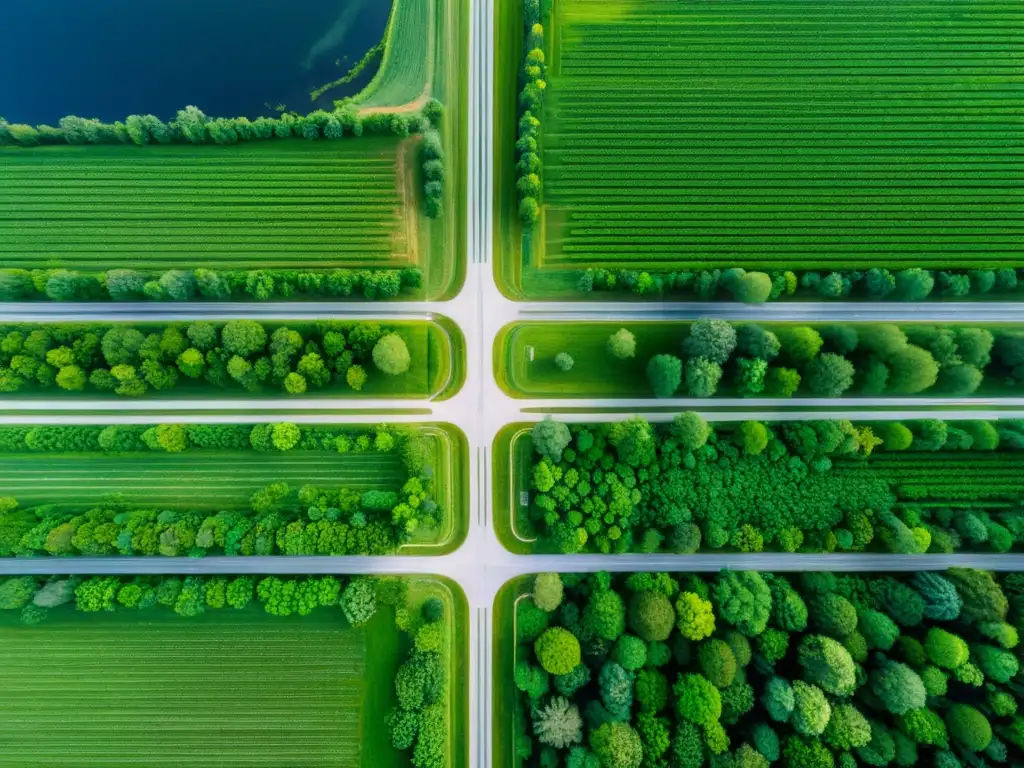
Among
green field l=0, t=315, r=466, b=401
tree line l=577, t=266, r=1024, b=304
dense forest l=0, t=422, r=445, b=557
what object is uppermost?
tree line l=577, t=266, r=1024, b=304

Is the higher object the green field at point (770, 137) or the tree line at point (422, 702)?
the green field at point (770, 137)

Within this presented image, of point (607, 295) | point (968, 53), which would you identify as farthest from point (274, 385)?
point (968, 53)

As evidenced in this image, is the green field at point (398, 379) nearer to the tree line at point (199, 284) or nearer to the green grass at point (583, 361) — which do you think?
the tree line at point (199, 284)

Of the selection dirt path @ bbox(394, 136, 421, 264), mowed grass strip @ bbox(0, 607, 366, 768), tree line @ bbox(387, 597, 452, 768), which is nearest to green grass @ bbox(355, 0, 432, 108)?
dirt path @ bbox(394, 136, 421, 264)

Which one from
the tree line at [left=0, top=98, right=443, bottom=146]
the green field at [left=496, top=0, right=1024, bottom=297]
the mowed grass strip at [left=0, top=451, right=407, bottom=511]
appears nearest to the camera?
the mowed grass strip at [left=0, top=451, right=407, bottom=511]

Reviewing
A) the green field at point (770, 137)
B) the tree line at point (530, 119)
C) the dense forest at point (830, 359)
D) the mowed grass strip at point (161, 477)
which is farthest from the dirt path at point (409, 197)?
the mowed grass strip at point (161, 477)

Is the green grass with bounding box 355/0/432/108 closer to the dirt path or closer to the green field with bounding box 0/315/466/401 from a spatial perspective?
the dirt path
